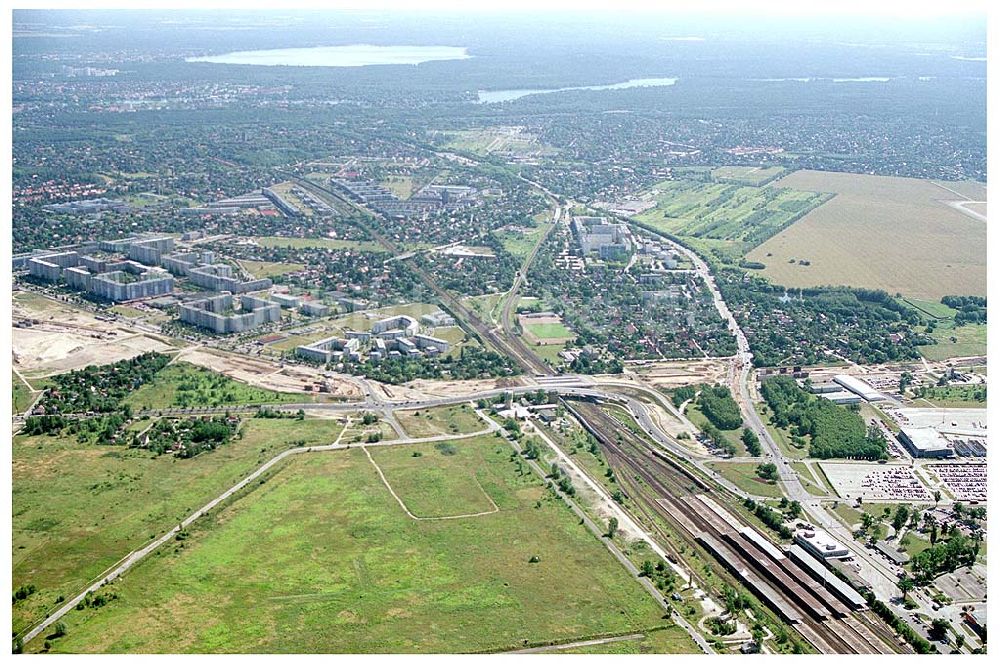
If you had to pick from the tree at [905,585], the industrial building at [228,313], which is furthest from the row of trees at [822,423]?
the industrial building at [228,313]

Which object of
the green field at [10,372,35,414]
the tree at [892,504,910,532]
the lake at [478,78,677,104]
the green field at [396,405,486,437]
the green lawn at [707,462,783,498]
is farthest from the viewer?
the lake at [478,78,677,104]

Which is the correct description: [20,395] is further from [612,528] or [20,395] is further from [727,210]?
[727,210]

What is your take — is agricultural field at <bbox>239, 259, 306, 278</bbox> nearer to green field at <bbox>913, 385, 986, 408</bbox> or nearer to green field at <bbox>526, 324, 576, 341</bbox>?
green field at <bbox>526, 324, 576, 341</bbox>

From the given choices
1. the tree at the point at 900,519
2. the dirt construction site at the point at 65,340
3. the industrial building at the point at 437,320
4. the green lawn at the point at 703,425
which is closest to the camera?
the tree at the point at 900,519

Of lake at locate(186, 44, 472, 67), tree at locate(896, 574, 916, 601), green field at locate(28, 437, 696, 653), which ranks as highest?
lake at locate(186, 44, 472, 67)

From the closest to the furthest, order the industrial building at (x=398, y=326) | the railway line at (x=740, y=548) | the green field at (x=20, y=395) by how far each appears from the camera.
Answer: the railway line at (x=740, y=548), the green field at (x=20, y=395), the industrial building at (x=398, y=326)

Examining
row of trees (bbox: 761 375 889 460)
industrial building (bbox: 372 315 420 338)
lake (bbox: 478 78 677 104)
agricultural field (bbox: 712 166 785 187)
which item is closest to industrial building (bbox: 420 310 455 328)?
industrial building (bbox: 372 315 420 338)

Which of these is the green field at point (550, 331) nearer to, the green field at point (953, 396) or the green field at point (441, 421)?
the green field at point (441, 421)
